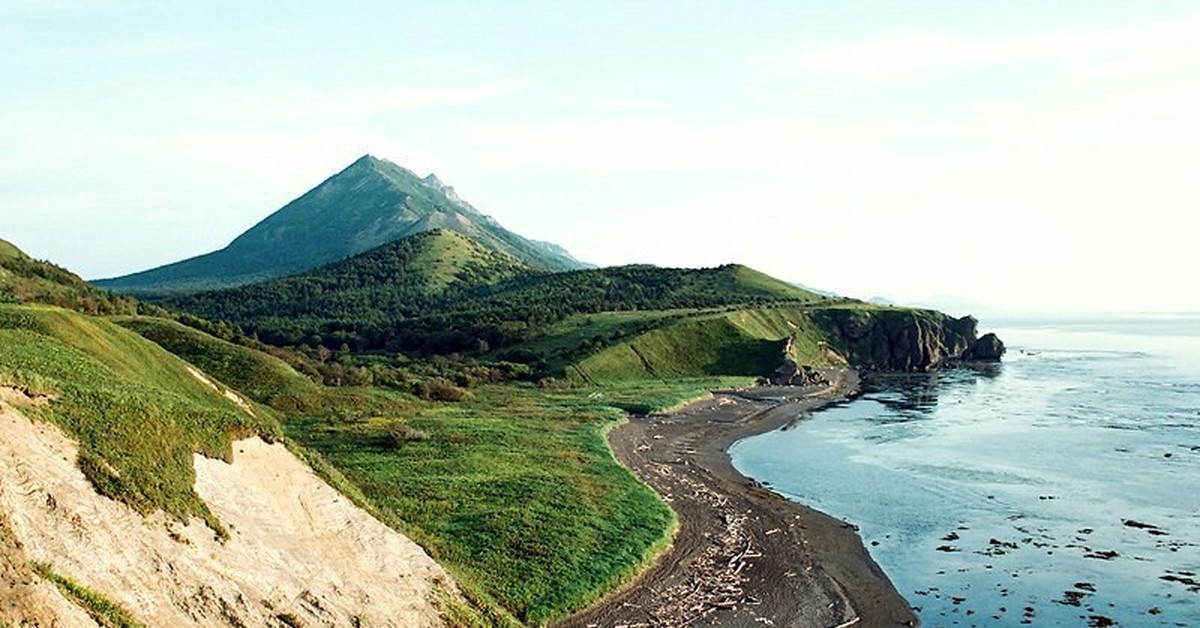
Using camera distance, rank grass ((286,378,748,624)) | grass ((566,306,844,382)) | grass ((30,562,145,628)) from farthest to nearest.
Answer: grass ((566,306,844,382))
grass ((286,378,748,624))
grass ((30,562,145,628))

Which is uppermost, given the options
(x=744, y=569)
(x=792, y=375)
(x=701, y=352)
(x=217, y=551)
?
(x=701, y=352)

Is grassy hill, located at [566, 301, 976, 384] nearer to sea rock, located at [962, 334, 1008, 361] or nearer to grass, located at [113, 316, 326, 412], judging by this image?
sea rock, located at [962, 334, 1008, 361]

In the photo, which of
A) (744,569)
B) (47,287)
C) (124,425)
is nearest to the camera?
(124,425)

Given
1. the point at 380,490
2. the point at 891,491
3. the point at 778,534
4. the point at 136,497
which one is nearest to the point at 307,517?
Result: the point at 136,497

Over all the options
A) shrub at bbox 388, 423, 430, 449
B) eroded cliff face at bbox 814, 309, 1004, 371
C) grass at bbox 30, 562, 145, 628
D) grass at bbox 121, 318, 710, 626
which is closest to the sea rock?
eroded cliff face at bbox 814, 309, 1004, 371

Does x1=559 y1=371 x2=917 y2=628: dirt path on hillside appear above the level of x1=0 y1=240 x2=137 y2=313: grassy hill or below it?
below

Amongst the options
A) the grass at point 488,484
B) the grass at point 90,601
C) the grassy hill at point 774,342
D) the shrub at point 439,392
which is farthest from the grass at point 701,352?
the grass at point 90,601

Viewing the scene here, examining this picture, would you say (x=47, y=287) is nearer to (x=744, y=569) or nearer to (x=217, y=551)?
(x=217, y=551)

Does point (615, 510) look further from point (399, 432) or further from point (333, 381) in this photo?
point (333, 381)

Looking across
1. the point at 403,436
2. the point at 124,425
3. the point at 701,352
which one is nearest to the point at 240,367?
the point at 403,436
